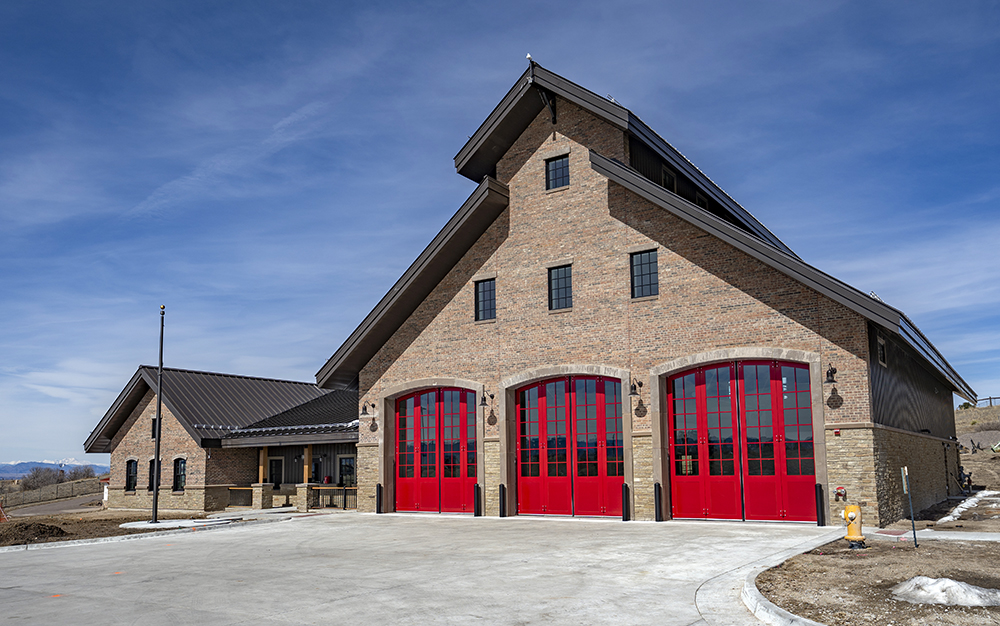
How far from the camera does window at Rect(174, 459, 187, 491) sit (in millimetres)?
35281

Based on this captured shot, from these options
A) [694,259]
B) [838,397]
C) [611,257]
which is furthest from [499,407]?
[838,397]

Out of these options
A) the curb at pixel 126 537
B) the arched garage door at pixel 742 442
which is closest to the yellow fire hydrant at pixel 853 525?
the arched garage door at pixel 742 442

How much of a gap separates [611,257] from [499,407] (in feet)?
17.7

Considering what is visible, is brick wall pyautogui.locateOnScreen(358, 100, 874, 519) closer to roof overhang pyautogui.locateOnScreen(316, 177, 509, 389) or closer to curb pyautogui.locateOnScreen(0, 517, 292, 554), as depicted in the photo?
roof overhang pyautogui.locateOnScreen(316, 177, 509, 389)

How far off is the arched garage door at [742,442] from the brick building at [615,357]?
0.05 m

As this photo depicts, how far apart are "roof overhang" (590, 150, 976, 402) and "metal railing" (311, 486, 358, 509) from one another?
15.9 meters

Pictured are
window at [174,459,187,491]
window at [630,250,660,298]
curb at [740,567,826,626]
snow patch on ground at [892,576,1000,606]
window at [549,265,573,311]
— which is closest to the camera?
curb at [740,567,826,626]

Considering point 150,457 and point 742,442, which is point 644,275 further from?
point 150,457

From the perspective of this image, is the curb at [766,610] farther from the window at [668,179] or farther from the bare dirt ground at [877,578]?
the window at [668,179]

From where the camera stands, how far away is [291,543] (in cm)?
1716

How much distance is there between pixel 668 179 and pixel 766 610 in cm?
1802

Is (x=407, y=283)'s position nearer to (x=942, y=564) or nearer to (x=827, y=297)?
(x=827, y=297)

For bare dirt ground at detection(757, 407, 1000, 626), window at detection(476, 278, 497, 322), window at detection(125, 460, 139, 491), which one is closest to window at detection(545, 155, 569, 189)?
window at detection(476, 278, 497, 322)

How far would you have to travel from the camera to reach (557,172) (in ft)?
76.5
